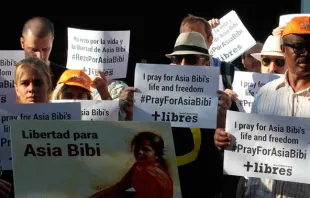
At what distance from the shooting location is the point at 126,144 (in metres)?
5.13

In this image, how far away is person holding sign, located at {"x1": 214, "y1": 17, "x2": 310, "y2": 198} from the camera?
5762 mm

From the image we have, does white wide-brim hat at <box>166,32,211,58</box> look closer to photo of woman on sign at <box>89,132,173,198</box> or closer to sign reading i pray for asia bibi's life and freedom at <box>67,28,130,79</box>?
sign reading i pray for asia bibi's life and freedom at <box>67,28,130,79</box>

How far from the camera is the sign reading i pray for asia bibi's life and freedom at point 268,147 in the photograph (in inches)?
223

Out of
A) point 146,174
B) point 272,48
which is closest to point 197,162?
point 146,174

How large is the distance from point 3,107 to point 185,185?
4.32 feet

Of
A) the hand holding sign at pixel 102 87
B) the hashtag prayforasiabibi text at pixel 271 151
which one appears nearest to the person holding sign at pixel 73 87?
the hand holding sign at pixel 102 87

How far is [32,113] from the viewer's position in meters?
5.77

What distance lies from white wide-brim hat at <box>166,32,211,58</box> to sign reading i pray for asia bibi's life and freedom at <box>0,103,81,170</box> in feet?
3.52

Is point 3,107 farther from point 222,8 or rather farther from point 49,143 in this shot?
point 222,8

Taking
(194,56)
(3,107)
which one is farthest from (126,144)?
(194,56)

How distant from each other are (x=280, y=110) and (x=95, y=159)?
1281 mm

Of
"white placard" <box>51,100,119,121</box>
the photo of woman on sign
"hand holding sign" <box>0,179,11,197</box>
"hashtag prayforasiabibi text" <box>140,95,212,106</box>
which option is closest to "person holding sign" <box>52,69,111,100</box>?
"white placard" <box>51,100,119,121</box>

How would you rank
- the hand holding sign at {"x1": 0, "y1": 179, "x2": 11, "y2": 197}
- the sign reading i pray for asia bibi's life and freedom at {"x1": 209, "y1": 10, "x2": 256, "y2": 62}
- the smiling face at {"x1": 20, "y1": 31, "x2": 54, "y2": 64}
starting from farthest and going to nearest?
the sign reading i pray for asia bibi's life and freedom at {"x1": 209, "y1": 10, "x2": 256, "y2": 62}
the smiling face at {"x1": 20, "y1": 31, "x2": 54, "y2": 64}
the hand holding sign at {"x1": 0, "y1": 179, "x2": 11, "y2": 197}

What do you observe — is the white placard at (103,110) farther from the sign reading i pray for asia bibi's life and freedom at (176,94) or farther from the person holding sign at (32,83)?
the person holding sign at (32,83)
